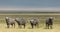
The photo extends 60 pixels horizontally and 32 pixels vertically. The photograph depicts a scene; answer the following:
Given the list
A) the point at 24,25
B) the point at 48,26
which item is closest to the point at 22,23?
the point at 24,25

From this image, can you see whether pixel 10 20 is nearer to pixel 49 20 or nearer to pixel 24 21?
pixel 24 21

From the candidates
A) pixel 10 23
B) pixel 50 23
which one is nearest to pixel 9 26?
pixel 10 23

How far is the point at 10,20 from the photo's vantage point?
1134 inches

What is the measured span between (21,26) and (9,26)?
119 cm

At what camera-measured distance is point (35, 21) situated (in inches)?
1126

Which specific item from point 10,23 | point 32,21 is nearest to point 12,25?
point 10,23

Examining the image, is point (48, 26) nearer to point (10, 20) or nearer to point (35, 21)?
point (35, 21)

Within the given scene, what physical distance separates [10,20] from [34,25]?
8.01ft

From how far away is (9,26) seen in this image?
28.5 metres

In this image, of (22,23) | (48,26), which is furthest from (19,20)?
(48,26)

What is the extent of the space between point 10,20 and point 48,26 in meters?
3.81

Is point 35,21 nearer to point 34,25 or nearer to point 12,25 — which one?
point 34,25

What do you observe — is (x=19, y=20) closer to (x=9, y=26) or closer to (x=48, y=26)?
(x=9, y=26)

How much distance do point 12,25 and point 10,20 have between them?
573 mm
